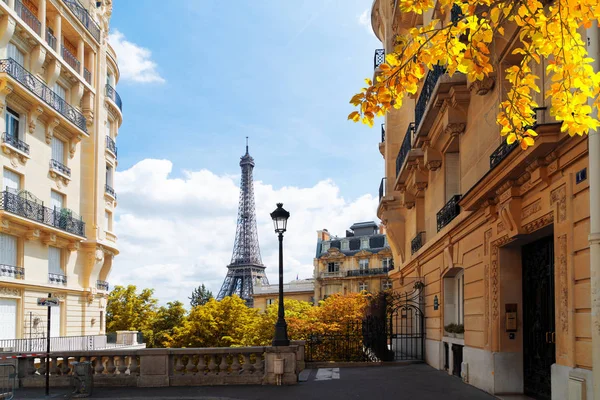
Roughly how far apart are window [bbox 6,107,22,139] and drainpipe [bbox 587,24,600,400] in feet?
93.4

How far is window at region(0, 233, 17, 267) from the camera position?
2989 cm

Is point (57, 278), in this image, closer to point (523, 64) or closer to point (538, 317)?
point (538, 317)

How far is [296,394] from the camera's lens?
1416 cm

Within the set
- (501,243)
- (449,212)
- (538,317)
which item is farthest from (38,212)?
(538,317)

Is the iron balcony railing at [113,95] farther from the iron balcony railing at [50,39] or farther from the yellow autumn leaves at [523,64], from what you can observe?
the yellow autumn leaves at [523,64]

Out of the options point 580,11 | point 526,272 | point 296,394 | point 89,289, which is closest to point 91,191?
point 89,289

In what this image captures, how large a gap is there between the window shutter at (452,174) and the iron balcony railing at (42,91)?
21.0 metres

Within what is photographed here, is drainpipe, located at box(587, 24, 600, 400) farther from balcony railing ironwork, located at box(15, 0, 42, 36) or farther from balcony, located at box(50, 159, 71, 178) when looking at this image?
balcony, located at box(50, 159, 71, 178)

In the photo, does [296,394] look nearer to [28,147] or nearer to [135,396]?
[135,396]

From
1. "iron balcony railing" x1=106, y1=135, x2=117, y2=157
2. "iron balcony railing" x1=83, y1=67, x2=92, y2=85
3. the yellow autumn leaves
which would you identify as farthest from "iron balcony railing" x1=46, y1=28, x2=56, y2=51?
the yellow autumn leaves

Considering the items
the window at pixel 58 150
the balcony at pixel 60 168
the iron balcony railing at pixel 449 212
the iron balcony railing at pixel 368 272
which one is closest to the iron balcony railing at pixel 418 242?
the iron balcony railing at pixel 449 212

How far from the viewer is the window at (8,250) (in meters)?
29.9

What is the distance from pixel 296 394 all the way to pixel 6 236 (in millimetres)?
21487

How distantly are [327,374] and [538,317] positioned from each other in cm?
780
